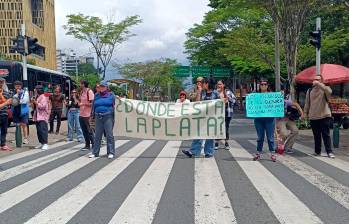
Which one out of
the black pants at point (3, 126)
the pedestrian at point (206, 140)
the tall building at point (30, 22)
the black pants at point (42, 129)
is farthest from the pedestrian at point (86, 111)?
the tall building at point (30, 22)

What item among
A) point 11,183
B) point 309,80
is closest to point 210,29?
point 309,80

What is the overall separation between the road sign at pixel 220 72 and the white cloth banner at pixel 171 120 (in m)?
31.7

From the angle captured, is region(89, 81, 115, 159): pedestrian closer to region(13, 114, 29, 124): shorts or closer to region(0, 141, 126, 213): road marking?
region(0, 141, 126, 213): road marking

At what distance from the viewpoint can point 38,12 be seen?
94.1 meters

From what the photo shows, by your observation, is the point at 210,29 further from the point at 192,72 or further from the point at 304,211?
the point at 304,211

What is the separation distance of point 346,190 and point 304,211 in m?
1.52

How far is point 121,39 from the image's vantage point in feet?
125

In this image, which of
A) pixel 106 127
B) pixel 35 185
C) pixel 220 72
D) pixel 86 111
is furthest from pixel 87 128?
pixel 220 72

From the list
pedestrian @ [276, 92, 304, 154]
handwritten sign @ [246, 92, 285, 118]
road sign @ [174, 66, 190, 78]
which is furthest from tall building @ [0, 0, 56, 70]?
handwritten sign @ [246, 92, 285, 118]

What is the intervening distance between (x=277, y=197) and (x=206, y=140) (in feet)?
13.5

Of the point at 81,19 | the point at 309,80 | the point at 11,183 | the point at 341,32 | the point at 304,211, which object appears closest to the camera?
the point at 304,211

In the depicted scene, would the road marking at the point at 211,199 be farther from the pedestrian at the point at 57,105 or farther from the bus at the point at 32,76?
the bus at the point at 32,76

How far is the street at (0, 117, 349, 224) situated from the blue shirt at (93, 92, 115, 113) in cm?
110

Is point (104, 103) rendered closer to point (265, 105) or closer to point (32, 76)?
point (265, 105)
